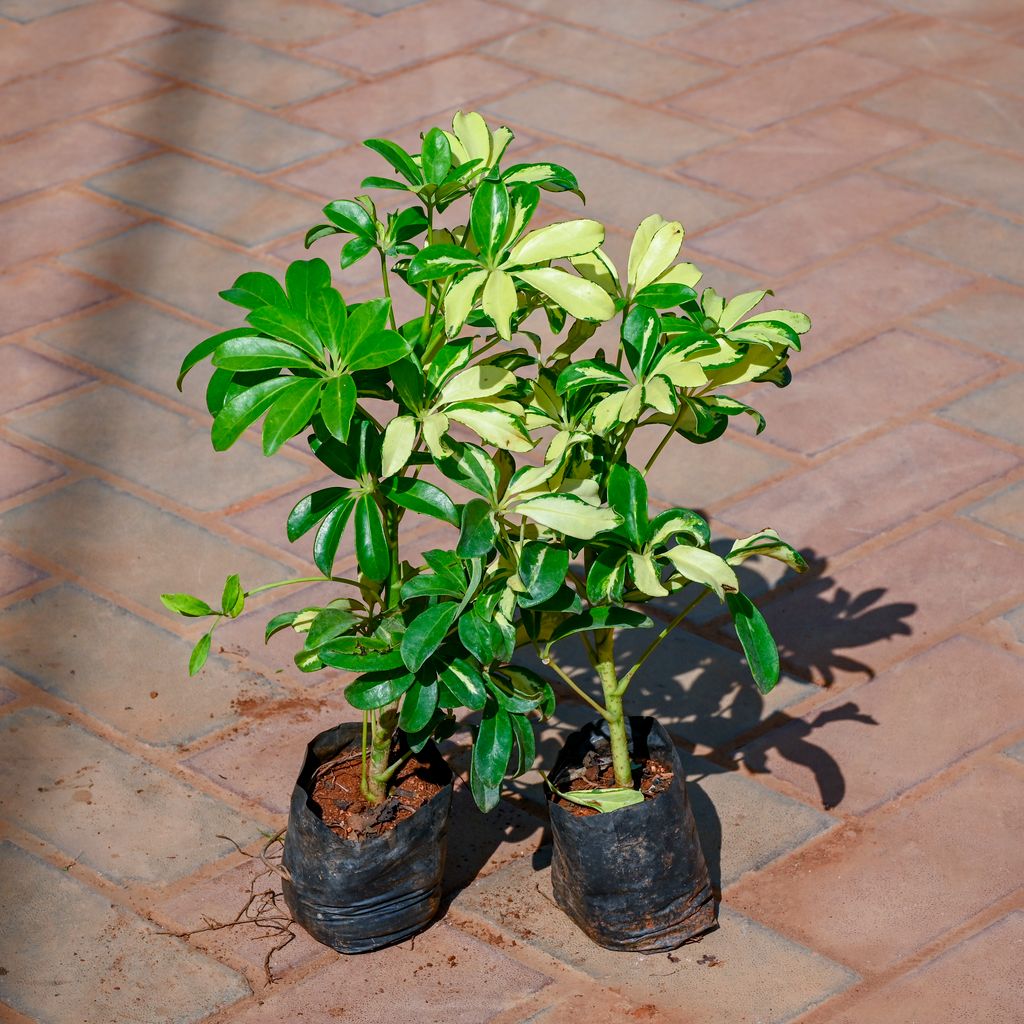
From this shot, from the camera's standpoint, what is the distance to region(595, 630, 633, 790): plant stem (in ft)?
7.88

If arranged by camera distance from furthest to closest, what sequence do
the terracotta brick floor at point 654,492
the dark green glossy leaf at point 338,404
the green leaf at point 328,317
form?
the terracotta brick floor at point 654,492
the green leaf at point 328,317
the dark green glossy leaf at point 338,404

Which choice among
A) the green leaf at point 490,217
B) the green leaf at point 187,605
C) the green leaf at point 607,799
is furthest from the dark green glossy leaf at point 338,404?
the green leaf at point 607,799

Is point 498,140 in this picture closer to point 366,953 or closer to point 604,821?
point 604,821

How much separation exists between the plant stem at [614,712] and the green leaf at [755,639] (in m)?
0.24

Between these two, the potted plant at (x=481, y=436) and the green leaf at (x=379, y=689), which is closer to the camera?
the potted plant at (x=481, y=436)

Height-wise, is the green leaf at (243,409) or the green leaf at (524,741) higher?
the green leaf at (243,409)

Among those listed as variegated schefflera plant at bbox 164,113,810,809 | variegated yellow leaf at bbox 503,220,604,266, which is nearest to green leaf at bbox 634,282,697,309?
variegated schefflera plant at bbox 164,113,810,809

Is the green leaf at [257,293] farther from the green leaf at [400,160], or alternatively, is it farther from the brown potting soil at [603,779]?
the brown potting soil at [603,779]

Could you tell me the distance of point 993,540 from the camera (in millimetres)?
3449

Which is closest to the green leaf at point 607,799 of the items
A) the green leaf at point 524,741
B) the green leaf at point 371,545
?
the green leaf at point 524,741

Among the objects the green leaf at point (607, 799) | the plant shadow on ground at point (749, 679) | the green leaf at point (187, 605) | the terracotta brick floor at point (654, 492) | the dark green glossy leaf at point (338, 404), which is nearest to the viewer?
the dark green glossy leaf at point (338, 404)

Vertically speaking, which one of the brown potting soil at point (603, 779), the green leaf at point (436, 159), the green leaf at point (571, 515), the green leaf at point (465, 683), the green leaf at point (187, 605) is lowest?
the brown potting soil at point (603, 779)

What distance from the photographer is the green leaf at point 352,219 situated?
2236 millimetres

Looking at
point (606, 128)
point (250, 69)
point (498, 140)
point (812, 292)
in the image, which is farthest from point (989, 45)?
point (498, 140)
